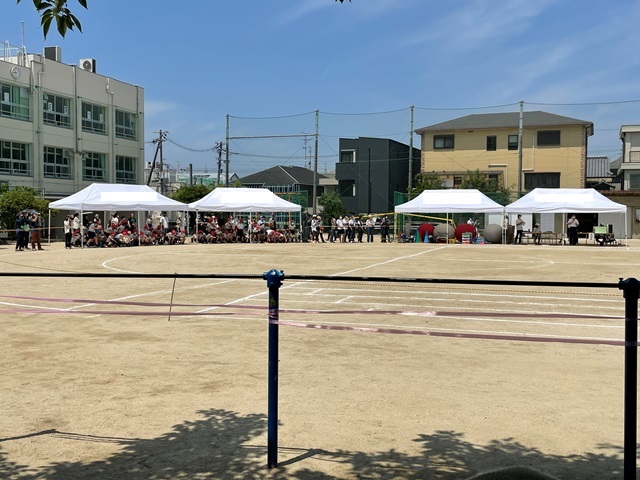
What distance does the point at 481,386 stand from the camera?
20.7ft

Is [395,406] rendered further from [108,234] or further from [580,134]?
[580,134]

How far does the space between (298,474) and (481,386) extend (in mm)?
2882

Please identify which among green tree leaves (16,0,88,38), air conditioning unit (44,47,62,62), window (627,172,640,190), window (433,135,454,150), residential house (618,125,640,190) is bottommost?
green tree leaves (16,0,88,38)

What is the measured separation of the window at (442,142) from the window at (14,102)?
37244 millimetres

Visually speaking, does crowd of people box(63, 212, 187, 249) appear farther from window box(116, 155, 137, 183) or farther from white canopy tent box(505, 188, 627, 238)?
white canopy tent box(505, 188, 627, 238)

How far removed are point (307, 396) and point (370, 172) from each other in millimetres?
65706

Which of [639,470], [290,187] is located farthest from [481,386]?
[290,187]

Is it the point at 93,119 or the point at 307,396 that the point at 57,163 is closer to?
the point at 93,119

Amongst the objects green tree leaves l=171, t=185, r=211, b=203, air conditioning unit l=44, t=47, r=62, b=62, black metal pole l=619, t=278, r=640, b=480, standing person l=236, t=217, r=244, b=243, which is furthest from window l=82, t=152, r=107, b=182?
black metal pole l=619, t=278, r=640, b=480

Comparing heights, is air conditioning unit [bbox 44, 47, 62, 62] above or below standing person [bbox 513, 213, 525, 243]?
above

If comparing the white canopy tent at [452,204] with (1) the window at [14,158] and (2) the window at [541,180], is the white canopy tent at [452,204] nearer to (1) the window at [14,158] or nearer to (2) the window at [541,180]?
(2) the window at [541,180]

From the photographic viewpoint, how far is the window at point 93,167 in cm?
4881

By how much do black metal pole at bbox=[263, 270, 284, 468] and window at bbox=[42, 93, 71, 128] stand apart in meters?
45.6

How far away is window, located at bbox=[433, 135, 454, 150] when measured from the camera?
6178 centimetres
